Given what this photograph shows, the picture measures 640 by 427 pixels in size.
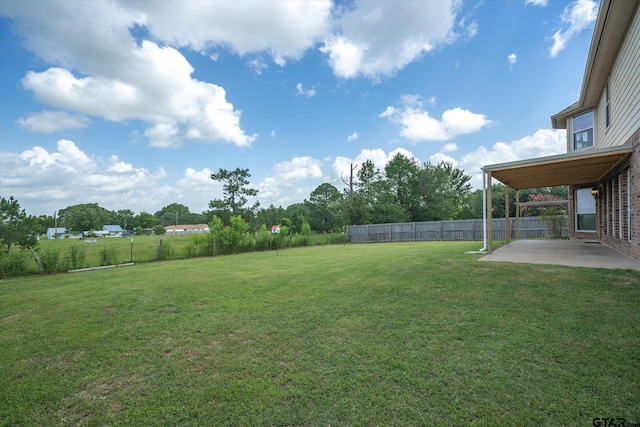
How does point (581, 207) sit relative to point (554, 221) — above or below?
above

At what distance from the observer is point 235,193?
31578 mm

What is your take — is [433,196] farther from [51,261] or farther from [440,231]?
[51,261]

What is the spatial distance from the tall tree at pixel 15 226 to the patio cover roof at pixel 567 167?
46.8 feet

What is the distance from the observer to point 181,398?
233cm

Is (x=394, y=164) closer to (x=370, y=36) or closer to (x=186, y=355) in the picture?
(x=370, y=36)

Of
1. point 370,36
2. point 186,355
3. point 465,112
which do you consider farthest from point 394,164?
point 186,355

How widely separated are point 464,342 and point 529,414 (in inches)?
40.8

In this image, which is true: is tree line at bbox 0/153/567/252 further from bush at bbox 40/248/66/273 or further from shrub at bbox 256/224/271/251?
bush at bbox 40/248/66/273

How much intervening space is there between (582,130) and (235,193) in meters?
28.3

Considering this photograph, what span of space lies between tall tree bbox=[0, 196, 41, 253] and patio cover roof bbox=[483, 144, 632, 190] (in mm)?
14265

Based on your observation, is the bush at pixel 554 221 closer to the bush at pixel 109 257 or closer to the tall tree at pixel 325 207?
the bush at pixel 109 257

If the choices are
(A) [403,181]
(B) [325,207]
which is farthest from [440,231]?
(B) [325,207]

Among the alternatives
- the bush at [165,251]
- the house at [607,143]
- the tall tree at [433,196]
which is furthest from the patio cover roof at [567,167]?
the tall tree at [433,196]

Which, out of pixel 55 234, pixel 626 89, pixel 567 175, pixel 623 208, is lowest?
pixel 55 234
